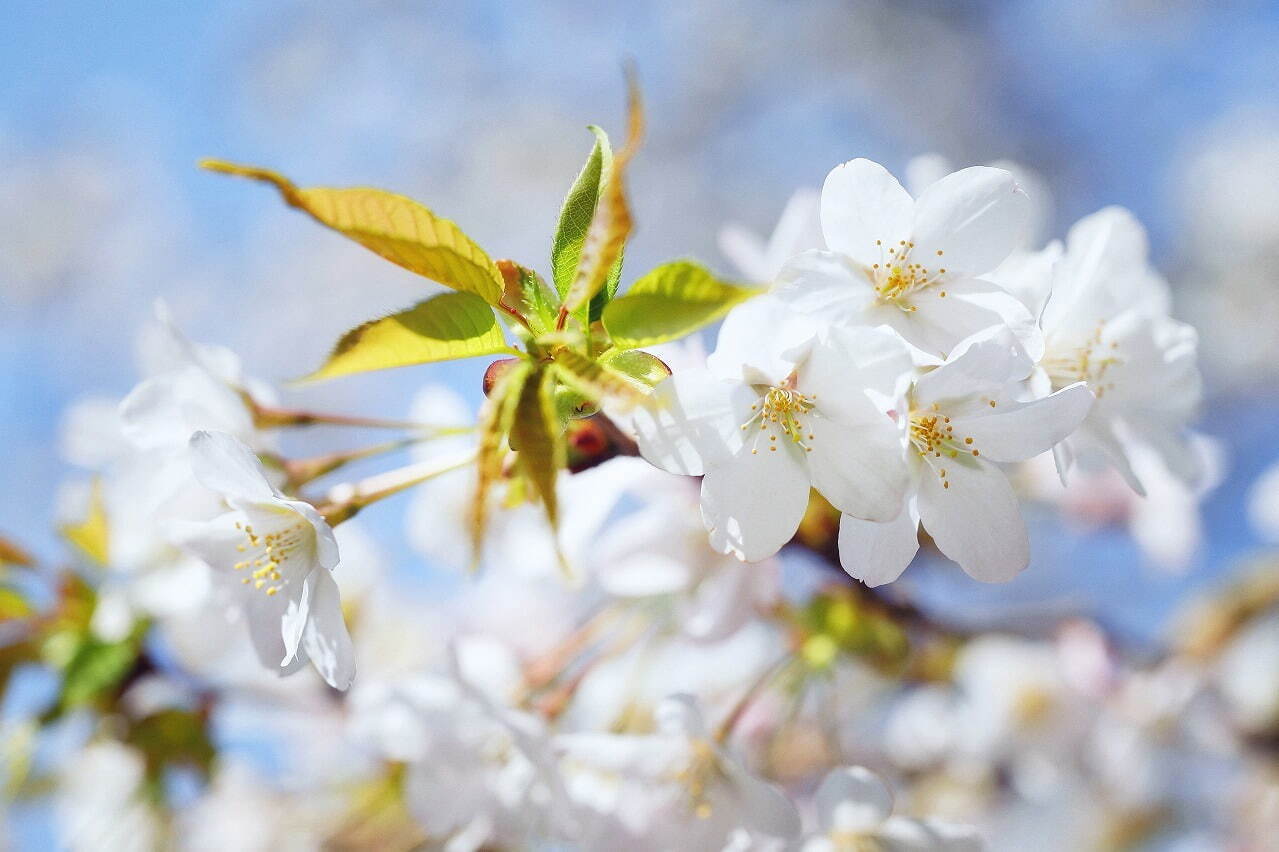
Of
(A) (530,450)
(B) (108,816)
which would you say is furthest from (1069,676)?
(B) (108,816)

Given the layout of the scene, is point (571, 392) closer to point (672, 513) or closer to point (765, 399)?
point (765, 399)

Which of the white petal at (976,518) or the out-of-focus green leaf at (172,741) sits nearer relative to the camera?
the white petal at (976,518)

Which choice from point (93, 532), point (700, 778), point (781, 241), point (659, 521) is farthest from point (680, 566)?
point (93, 532)

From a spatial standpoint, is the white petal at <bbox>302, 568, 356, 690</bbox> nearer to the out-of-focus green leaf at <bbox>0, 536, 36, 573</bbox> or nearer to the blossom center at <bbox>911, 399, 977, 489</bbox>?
the blossom center at <bbox>911, 399, 977, 489</bbox>

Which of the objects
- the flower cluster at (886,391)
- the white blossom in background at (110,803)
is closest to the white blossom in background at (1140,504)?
the flower cluster at (886,391)

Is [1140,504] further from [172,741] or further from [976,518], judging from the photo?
[172,741]

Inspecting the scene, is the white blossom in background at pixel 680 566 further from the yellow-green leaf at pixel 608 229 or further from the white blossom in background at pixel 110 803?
the white blossom in background at pixel 110 803
